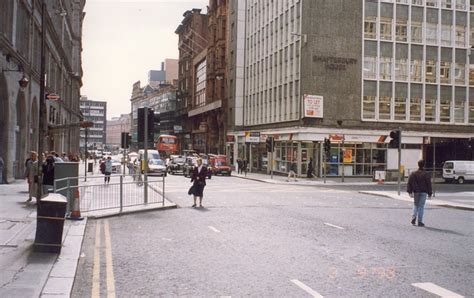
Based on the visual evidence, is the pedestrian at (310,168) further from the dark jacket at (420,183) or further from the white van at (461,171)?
the dark jacket at (420,183)

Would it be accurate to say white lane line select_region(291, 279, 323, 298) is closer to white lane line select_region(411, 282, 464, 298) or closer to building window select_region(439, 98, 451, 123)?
white lane line select_region(411, 282, 464, 298)

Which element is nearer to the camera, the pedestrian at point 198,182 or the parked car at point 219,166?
the pedestrian at point 198,182

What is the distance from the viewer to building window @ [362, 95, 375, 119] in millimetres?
46844

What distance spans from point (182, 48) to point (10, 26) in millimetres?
84117

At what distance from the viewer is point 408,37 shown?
48312 millimetres

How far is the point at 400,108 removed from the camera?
48.1 m

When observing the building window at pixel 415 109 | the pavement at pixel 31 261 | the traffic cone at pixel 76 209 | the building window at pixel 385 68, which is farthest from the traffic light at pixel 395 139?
the building window at pixel 415 109

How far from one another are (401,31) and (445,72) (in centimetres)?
594

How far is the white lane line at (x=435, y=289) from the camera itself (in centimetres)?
722

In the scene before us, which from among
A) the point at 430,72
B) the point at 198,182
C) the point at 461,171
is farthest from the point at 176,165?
the point at 198,182

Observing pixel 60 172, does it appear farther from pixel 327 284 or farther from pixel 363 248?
pixel 327 284

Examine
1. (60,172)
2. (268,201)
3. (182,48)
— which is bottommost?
(268,201)

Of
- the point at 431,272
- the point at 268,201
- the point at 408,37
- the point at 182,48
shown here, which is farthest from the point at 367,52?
the point at 182,48

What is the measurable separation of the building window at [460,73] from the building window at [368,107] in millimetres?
9426
